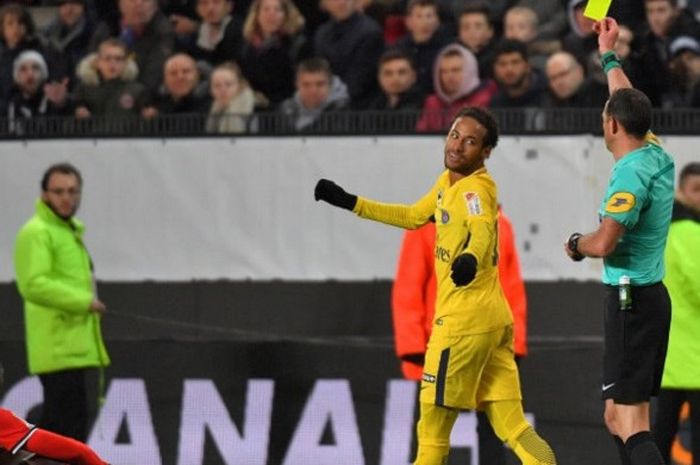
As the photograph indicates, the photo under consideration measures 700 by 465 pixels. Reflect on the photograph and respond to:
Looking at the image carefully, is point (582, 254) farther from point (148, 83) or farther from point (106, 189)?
point (148, 83)

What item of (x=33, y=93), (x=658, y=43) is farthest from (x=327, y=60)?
(x=658, y=43)

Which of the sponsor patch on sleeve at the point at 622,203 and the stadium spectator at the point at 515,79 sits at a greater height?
the stadium spectator at the point at 515,79

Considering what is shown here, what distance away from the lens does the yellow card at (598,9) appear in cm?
807

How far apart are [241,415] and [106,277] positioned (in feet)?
3.92

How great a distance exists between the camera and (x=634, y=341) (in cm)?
768

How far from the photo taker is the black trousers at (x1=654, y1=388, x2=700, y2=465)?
368 inches

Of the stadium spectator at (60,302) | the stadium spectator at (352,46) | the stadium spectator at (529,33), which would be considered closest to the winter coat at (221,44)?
the stadium spectator at (352,46)

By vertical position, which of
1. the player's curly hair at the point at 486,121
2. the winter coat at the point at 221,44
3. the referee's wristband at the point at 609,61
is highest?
the winter coat at the point at 221,44

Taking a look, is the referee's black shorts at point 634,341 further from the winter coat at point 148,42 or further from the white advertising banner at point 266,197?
the winter coat at point 148,42

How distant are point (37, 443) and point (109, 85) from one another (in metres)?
4.31

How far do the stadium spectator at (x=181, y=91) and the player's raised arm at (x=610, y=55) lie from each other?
4042mm

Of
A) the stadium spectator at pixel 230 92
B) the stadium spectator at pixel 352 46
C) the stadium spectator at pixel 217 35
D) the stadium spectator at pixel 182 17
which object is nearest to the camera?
the stadium spectator at pixel 230 92

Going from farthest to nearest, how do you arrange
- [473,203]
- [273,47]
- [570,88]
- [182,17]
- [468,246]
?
1. [182,17]
2. [273,47]
3. [570,88]
4. [473,203]
5. [468,246]

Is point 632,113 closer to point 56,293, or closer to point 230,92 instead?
point 56,293
